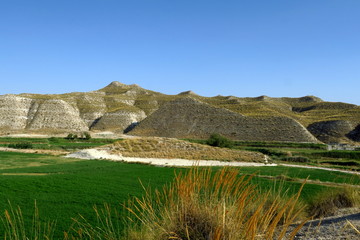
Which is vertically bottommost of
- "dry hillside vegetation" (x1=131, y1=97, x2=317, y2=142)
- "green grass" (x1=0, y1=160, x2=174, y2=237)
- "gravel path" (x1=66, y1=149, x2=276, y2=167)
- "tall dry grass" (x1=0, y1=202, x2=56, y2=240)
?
"gravel path" (x1=66, y1=149, x2=276, y2=167)

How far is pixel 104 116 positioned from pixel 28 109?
26.7 metres

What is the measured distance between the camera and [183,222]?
14.9 feet

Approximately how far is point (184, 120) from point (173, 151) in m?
46.9

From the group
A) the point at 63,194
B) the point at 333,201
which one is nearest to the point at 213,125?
the point at 63,194

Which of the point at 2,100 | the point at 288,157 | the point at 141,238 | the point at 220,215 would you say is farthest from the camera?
the point at 2,100

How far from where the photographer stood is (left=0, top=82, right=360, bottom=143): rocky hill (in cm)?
7519

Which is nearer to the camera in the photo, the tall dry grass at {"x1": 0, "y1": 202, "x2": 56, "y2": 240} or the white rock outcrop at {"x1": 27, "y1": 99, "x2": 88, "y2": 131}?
the tall dry grass at {"x1": 0, "y1": 202, "x2": 56, "y2": 240}

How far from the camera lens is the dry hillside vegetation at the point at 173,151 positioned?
39.0 metres

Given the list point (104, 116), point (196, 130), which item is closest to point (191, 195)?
point (196, 130)

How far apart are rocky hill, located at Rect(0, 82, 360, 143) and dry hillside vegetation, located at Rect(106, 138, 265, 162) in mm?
33070

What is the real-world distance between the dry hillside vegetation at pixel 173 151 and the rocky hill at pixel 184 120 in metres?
33.1

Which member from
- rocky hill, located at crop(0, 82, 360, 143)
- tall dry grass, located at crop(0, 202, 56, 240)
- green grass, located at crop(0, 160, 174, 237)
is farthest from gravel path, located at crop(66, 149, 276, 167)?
rocky hill, located at crop(0, 82, 360, 143)

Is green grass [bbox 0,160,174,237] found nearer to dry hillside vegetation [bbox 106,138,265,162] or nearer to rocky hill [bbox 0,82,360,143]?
dry hillside vegetation [bbox 106,138,265,162]

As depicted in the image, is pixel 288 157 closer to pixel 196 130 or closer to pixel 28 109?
Answer: pixel 196 130
